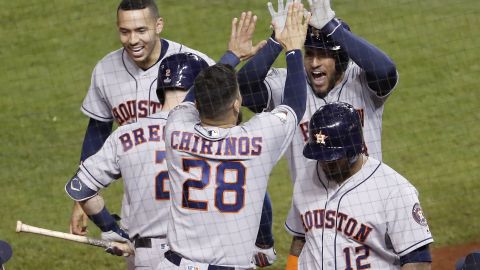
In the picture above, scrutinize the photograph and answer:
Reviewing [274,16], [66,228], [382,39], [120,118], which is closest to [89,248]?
[66,228]

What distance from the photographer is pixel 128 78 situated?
20.6 ft

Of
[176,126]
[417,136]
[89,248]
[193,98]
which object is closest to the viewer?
[176,126]

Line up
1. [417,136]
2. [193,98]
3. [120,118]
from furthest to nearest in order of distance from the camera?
[417,136], [120,118], [193,98]

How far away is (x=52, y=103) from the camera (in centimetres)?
1080

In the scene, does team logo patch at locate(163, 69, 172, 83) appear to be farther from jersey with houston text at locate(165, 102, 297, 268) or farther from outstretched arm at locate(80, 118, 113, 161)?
outstretched arm at locate(80, 118, 113, 161)

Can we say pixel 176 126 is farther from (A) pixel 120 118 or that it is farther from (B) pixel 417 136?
(B) pixel 417 136

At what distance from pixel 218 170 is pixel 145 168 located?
28.4 inches

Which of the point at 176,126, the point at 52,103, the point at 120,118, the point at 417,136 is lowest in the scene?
the point at 417,136

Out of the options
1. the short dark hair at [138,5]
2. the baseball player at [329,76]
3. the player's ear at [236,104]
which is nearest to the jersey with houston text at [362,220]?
the baseball player at [329,76]

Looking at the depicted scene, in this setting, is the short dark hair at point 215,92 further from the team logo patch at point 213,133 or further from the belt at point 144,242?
the belt at point 144,242

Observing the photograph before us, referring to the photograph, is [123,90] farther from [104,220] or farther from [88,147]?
[104,220]

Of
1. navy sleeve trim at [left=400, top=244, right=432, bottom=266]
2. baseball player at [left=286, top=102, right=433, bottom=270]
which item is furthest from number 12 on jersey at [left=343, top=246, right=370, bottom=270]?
navy sleeve trim at [left=400, top=244, right=432, bottom=266]

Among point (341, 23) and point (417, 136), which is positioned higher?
point (341, 23)

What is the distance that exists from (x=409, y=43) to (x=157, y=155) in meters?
6.66
